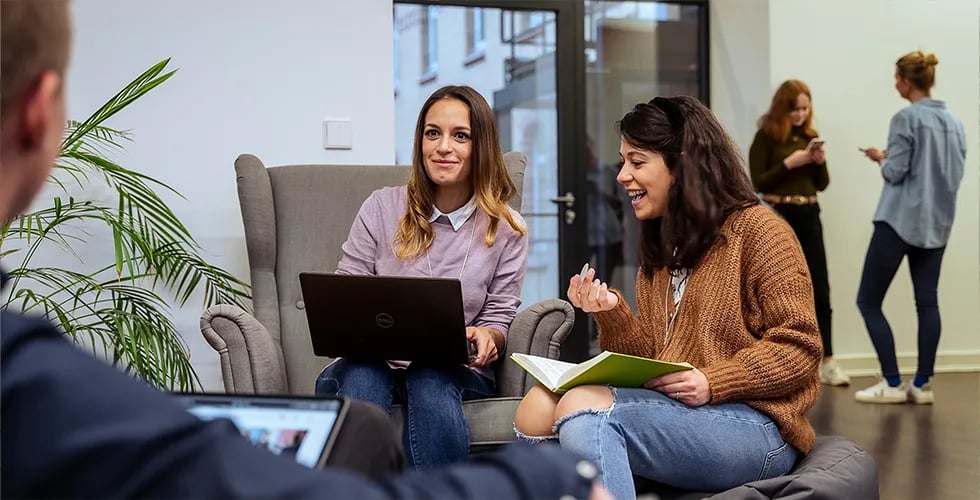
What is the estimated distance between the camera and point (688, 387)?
6.44 feet

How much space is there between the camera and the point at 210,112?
3527mm

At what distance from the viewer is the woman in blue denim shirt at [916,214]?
489 centimetres

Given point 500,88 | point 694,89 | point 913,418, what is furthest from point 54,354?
point 694,89

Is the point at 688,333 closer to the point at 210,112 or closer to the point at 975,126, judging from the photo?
the point at 210,112

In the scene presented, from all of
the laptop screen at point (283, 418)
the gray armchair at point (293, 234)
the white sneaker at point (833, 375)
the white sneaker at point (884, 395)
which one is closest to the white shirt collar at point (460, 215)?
the gray armchair at point (293, 234)

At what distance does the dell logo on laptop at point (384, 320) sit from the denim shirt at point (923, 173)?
3319 mm

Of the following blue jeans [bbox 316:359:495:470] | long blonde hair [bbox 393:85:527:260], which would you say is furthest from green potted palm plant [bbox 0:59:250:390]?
blue jeans [bbox 316:359:495:470]

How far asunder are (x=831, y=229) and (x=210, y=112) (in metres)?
3.72

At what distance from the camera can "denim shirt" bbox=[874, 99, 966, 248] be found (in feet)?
16.0

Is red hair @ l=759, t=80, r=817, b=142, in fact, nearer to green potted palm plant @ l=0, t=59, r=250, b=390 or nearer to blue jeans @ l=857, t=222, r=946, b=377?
blue jeans @ l=857, t=222, r=946, b=377

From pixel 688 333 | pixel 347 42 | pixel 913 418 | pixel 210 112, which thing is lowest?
pixel 913 418

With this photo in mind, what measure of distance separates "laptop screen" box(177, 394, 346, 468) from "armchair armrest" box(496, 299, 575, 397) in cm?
156

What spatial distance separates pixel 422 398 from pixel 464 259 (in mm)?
453

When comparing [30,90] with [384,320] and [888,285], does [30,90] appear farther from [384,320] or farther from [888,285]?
[888,285]
